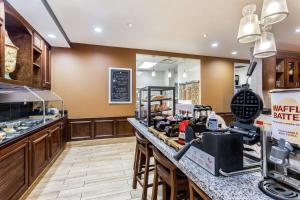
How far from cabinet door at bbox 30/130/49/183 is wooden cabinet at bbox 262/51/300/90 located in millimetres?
4878

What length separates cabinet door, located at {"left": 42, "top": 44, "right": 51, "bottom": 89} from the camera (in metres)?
3.81

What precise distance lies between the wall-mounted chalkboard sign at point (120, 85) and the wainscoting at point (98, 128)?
0.55 metres

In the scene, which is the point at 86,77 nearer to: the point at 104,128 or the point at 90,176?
the point at 104,128

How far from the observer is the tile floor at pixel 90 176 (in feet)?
7.21

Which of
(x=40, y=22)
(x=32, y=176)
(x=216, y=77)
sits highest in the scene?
(x=40, y=22)

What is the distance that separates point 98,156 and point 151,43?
3.04 m

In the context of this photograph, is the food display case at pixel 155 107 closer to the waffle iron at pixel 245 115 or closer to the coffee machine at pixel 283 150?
the waffle iron at pixel 245 115

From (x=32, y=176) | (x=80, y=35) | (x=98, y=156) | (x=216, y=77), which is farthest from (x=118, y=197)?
(x=216, y=77)

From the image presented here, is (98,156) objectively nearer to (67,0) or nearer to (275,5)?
(67,0)

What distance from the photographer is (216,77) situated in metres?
5.85

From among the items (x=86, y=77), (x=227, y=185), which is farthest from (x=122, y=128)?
(x=227, y=185)

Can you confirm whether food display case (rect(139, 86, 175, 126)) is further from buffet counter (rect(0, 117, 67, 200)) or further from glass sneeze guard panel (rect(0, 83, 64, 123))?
glass sneeze guard panel (rect(0, 83, 64, 123))

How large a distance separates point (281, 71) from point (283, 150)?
4.76 m

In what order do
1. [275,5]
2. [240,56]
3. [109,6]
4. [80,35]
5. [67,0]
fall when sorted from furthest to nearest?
[240,56] → [80,35] → [109,6] → [67,0] → [275,5]
